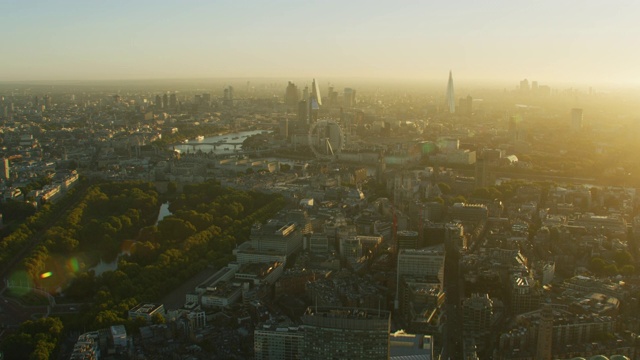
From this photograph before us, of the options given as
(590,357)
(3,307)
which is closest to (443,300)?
(590,357)

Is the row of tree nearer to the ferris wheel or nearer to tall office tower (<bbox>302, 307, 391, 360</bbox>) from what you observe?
tall office tower (<bbox>302, 307, 391, 360</bbox>)

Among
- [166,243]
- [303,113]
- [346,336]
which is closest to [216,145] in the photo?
[303,113]

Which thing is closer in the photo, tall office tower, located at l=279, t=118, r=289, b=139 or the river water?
the river water

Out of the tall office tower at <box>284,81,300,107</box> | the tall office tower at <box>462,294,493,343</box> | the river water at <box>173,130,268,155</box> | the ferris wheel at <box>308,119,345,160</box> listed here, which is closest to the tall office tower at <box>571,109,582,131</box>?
the ferris wheel at <box>308,119,345,160</box>

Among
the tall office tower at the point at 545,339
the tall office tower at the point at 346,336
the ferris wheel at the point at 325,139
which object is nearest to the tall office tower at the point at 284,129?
the ferris wheel at the point at 325,139

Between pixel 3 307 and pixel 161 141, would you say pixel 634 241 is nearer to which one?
pixel 3 307

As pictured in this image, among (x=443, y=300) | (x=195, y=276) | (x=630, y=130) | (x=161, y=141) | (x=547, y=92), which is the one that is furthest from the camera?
(x=547, y=92)

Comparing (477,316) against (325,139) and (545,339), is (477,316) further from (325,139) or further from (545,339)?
(325,139)
